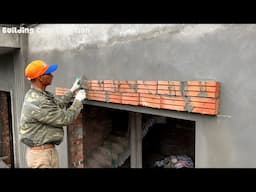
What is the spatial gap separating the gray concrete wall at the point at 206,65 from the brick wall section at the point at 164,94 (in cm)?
7

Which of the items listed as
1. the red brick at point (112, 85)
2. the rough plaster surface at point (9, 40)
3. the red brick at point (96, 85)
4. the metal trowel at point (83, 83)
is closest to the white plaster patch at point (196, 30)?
the red brick at point (112, 85)

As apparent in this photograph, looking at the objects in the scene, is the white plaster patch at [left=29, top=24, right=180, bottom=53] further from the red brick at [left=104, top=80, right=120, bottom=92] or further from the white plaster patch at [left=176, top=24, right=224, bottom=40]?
the red brick at [left=104, top=80, right=120, bottom=92]

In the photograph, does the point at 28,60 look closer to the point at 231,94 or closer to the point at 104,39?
the point at 104,39

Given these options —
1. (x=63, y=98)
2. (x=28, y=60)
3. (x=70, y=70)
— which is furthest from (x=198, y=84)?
(x=28, y=60)

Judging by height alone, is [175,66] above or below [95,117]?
above

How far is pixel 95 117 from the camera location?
4250 mm

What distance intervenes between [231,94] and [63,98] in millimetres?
1931

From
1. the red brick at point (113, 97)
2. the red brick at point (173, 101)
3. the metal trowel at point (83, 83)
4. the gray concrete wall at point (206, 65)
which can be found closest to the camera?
the gray concrete wall at point (206, 65)

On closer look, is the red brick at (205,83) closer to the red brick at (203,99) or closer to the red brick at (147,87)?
the red brick at (203,99)

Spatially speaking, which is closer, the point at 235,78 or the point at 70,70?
the point at 235,78

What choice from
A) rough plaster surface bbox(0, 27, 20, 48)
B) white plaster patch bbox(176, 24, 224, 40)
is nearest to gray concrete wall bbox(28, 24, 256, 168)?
white plaster patch bbox(176, 24, 224, 40)

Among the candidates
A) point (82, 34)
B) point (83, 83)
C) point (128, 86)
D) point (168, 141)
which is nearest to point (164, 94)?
point (128, 86)

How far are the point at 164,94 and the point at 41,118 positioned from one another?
4.03ft

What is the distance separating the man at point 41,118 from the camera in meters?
2.35
